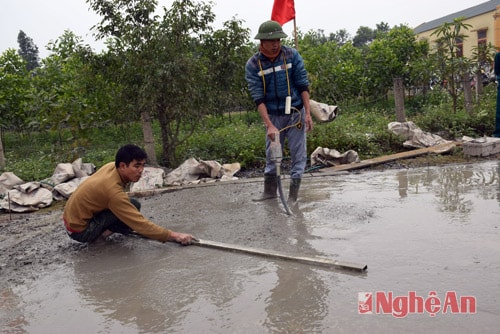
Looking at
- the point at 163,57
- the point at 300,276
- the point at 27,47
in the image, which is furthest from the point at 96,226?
the point at 27,47

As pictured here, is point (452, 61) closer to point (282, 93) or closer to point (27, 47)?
point (282, 93)

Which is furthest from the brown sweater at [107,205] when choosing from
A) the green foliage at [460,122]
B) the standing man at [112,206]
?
the green foliage at [460,122]

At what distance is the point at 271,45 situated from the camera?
175 inches

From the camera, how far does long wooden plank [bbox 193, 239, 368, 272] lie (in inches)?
111

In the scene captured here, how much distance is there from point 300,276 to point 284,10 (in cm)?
664

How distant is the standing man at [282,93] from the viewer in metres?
4.62

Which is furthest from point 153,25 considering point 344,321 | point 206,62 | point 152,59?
point 344,321

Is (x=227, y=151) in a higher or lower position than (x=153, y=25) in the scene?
lower

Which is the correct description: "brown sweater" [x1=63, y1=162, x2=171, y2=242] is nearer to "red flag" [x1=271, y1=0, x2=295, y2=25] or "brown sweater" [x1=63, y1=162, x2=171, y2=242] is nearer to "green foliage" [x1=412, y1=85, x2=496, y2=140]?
"red flag" [x1=271, y1=0, x2=295, y2=25]

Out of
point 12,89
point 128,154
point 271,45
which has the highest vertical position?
point 12,89

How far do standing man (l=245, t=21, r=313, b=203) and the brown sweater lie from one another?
1643 mm

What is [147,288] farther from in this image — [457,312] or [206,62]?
[206,62]

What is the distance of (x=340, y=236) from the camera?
354 cm

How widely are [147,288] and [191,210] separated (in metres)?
2.08
